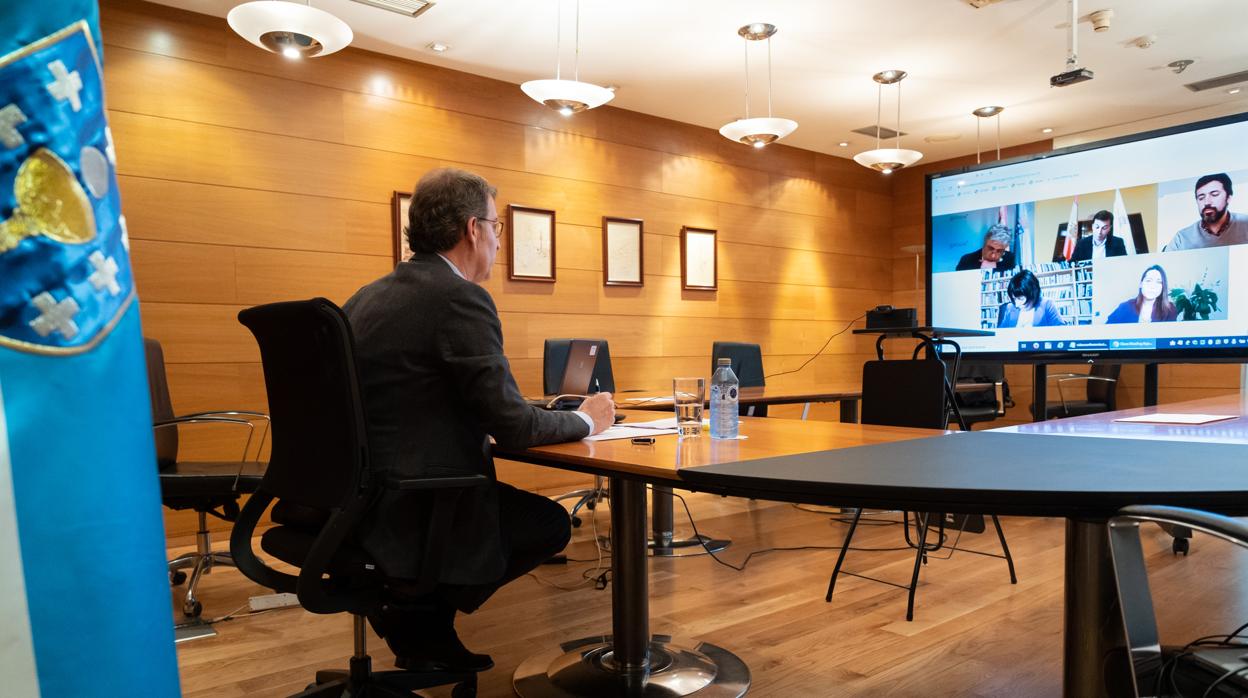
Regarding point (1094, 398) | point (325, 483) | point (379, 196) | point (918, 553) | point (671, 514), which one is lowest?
point (671, 514)

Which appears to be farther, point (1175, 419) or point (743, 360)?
point (743, 360)

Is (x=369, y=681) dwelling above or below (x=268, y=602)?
above

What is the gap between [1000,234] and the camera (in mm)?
2959

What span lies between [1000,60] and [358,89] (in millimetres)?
4291

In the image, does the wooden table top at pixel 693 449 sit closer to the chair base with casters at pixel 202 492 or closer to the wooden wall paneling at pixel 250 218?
the chair base with casters at pixel 202 492

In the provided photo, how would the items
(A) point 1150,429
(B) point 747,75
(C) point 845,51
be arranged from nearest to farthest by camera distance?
(A) point 1150,429 → (C) point 845,51 → (B) point 747,75

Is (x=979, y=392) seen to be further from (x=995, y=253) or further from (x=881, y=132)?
(x=995, y=253)

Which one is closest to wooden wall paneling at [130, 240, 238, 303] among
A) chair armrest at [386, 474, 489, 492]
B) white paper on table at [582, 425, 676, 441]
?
white paper on table at [582, 425, 676, 441]

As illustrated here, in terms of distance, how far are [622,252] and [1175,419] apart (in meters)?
4.56

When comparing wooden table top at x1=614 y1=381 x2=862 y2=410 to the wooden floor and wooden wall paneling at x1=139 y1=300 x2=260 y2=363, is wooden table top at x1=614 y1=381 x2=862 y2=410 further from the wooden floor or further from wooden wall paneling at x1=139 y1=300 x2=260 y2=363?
wooden wall paneling at x1=139 y1=300 x2=260 y2=363

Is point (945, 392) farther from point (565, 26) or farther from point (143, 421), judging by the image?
point (565, 26)

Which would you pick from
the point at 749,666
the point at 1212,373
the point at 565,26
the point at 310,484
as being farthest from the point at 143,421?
the point at 1212,373

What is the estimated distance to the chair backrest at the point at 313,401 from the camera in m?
1.63

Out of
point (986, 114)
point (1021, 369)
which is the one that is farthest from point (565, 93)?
point (1021, 369)
